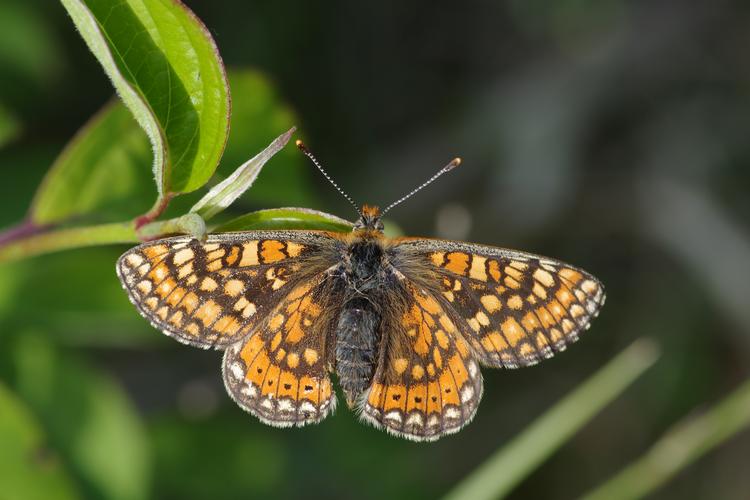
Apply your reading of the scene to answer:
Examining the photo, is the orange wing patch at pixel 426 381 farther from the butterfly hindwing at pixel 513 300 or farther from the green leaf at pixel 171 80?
the green leaf at pixel 171 80

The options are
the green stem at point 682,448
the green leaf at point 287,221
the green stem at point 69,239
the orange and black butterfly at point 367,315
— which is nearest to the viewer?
the green leaf at point 287,221

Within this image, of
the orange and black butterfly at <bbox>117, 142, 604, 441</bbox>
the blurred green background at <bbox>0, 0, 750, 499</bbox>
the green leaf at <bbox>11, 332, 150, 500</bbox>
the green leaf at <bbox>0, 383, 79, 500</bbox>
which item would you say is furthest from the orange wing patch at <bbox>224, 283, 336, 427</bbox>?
the blurred green background at <bbox>0, 0, 750, 499</bbox>

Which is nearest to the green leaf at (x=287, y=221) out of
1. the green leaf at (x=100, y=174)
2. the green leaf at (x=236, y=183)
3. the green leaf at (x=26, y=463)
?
the green leaf at (x=236, y=183)

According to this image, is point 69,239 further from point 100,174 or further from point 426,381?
point 426,381

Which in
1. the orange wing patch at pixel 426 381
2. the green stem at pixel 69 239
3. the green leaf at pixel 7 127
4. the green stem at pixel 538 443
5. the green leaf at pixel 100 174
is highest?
the green leaf at pixel 7 127

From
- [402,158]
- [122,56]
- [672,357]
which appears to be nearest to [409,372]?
[122,56]

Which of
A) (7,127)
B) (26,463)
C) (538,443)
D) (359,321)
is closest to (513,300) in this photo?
(359,321)

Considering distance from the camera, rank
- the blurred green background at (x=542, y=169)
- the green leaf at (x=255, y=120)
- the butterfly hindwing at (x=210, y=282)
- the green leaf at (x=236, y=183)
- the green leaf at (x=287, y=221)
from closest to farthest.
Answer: the green leaf at (x=236, y=183) → the green leaf at (x=287, y=221) → the butterfly hindwing at (x=210, y=282) → the green leaf at (x=255, y=120) → the blurred green background at (x=542, y=169)
